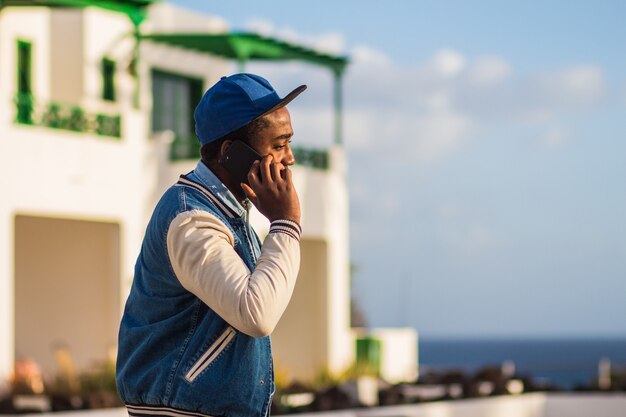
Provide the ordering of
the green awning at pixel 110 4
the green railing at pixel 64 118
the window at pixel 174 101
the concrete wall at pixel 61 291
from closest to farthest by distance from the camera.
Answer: the green railing at pixel 64 118 < the green awning at pixel 110 4 < the concrete wall at pixel 61 291 < the window at pixel 174 101

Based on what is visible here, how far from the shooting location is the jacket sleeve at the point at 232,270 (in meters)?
3.07

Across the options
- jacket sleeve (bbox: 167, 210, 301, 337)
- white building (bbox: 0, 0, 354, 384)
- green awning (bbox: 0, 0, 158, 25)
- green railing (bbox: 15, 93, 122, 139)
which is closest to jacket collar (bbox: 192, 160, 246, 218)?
jacket sleeve (bbox: 167, 210, 301, 337)

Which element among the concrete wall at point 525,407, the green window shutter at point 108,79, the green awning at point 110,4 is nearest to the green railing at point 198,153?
the green window shutter at point 108,79

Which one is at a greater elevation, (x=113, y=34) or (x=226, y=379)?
(x=113, y=34)

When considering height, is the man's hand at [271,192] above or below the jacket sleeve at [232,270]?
above

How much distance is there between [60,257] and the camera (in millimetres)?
21156

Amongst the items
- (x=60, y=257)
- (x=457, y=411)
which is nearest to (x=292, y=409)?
(x=457, y=411)

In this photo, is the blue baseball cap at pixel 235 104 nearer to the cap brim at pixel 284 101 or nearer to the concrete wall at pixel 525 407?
the cap brim at pixel 284 101

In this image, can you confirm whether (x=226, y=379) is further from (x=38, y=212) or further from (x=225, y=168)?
(x=38, y=212)

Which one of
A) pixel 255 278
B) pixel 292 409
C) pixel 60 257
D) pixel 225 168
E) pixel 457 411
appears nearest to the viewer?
pixel 255 278

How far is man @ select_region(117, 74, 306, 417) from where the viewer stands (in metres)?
3.12

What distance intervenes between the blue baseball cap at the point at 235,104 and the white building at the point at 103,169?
14.5 metres

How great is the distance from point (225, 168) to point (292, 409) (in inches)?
429

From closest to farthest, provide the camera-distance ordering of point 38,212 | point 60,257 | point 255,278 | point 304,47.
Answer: point 255,278 < point 38,212 < point 60,257 < point 304,47
